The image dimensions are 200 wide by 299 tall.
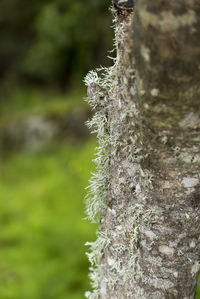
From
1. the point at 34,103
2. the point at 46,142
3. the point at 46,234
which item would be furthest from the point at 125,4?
the point at 34,103

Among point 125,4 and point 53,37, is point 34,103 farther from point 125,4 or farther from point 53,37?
point 125,4

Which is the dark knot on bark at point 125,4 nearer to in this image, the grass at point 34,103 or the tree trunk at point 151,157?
the tree trunk at point 151,157

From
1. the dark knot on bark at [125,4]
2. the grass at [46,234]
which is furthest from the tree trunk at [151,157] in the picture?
the grass at [46,234]

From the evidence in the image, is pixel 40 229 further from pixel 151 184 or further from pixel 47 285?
pixel 151 184

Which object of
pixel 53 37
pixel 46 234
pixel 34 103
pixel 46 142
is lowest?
pixel 46 234

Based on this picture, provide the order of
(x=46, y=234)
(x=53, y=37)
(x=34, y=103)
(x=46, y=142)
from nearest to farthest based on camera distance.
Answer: (x=46, y=234), (x=46, y=142), (x=53, y=37), (x=34, y=103)

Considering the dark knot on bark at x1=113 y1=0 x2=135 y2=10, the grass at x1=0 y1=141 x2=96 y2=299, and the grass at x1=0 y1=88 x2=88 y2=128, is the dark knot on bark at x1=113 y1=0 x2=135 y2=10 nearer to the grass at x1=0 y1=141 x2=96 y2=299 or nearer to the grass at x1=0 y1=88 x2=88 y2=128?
the grass at x1=0 y1=141 x2=96 y2=299
